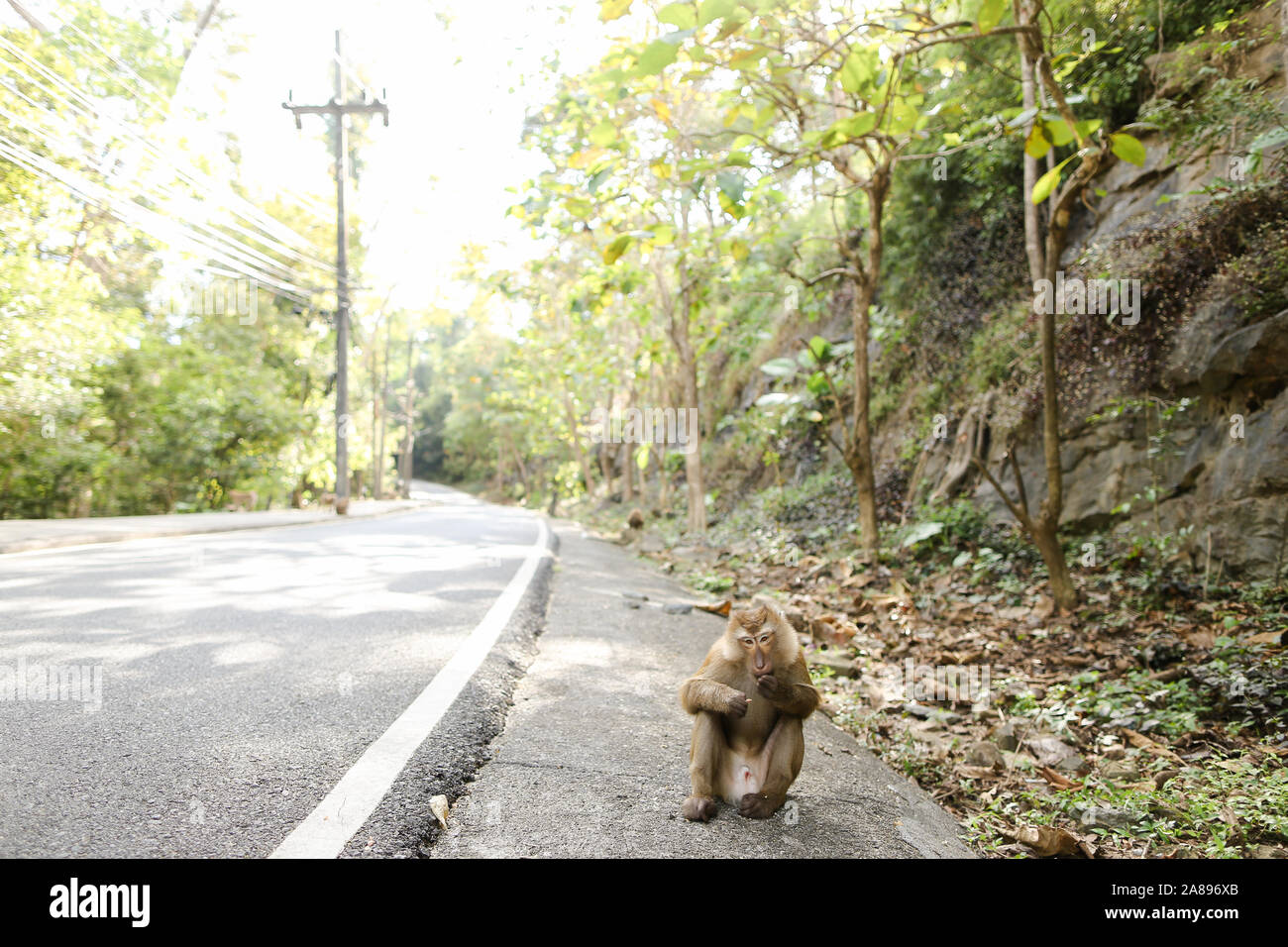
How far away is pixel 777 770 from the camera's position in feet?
8.14

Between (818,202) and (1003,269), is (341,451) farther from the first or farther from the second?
(1003,269)

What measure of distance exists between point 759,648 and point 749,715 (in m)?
0.29

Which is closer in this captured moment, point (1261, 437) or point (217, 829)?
point (217, 829)

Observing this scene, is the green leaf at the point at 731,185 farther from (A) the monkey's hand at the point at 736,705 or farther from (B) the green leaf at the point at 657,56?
(A) the monkey's hand at the point at 736,705

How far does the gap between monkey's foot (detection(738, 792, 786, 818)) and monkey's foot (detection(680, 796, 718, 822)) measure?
11 cm

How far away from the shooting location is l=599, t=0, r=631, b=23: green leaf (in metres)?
3.34

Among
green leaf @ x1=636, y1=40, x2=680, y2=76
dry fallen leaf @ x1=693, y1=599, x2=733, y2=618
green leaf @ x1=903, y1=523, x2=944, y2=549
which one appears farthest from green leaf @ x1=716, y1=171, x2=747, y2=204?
green leaf @ x1=903, y1=523, x2=944, y2=549

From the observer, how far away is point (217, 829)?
2.10 m

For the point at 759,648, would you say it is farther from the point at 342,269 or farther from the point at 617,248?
the point at 342,269

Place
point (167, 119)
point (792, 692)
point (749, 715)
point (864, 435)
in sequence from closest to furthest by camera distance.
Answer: point (792, 692) < point (749, 715) < point (864, 435) < point (167, 119)

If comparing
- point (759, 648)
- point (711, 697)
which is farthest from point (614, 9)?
point (711, 697)

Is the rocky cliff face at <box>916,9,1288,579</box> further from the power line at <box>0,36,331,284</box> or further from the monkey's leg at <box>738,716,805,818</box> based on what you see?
the power line at <box>0,36,331,284</box>
